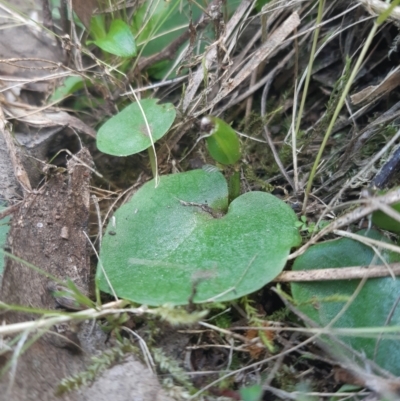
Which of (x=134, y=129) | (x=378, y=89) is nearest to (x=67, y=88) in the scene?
(x=134, y=129)

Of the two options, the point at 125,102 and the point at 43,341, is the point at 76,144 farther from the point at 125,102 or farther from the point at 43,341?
the point at 43,341

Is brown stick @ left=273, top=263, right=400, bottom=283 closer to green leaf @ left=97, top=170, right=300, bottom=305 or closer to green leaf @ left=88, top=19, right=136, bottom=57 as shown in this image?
green leaf @ left=97, top=170, right=300, bottom=305

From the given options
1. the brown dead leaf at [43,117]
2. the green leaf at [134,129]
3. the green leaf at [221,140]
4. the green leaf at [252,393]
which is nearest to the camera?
the green leaf at [252,393]

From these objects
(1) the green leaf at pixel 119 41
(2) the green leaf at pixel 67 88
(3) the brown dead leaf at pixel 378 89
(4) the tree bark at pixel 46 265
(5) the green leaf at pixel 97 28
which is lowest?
(4) the tree bark at pixel 46 265

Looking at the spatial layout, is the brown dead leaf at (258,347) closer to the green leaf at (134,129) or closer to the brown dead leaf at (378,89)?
the green leaf at (134,129)

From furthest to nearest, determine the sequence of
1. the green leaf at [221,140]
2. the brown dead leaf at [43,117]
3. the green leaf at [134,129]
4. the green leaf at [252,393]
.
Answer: the brown dead leaf at [43,117] < the green leaf at [134,129] < the green leaf at [221,140] < the green leaf at [252,393]

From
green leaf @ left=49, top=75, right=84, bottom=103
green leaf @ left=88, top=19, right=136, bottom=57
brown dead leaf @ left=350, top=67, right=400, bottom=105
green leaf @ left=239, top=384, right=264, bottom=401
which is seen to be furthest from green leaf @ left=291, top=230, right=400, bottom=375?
green leaf @ left=49, top=75, right=84, bottom=103

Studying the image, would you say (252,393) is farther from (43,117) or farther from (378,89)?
(43,117)

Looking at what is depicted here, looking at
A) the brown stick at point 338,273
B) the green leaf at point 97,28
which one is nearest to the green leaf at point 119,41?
the green leaf at point 97,28
